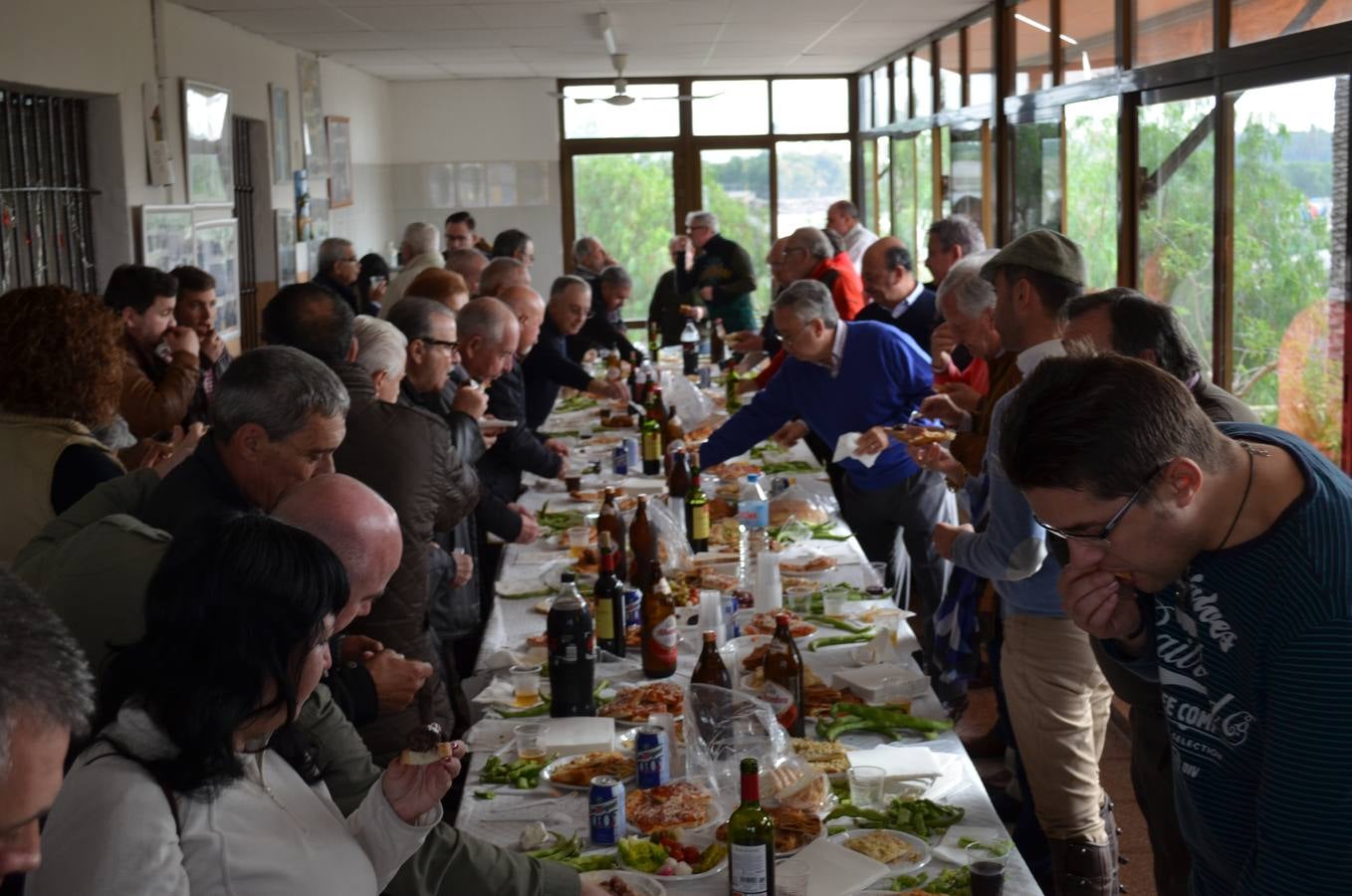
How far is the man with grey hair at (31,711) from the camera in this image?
0.96m

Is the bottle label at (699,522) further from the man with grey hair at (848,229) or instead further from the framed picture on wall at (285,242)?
the framed picture on wall at (285,242)

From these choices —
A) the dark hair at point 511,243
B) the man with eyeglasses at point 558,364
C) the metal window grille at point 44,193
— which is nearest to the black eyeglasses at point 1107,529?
the man with eyeglasses at point 558,364

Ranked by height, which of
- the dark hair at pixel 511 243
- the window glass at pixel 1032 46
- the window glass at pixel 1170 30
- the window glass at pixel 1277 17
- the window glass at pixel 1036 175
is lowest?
the dark hair at pixel 511 243

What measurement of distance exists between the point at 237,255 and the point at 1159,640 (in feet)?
29.9

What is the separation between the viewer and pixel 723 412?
7.59 metres

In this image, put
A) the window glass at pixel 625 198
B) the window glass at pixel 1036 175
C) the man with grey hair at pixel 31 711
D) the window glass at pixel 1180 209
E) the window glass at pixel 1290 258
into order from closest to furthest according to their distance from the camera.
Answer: the man with grey hair at pixel 31 711 < the window glass at pixel 1290 258 < the window glass at pixel 1180 209 < the window glass at pixel 1036 175 < the window glass at pixel 625 198

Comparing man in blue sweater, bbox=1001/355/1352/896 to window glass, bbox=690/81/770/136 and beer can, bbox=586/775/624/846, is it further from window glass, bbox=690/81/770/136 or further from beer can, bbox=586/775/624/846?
window glass, bbox=690/81/770/136

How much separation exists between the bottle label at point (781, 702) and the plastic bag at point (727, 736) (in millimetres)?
136

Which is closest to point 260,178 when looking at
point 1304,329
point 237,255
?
point 237,255

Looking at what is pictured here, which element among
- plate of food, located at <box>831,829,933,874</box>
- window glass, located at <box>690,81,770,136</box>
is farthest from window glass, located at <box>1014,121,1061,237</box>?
window glass, located at <box>690,81,770,136</box>

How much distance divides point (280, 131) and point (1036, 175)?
228 inches

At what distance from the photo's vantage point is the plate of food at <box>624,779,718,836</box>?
8.13 ft

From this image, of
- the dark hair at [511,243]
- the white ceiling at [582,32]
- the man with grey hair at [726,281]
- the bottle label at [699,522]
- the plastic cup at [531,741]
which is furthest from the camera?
the man with grey hair at [726,281]

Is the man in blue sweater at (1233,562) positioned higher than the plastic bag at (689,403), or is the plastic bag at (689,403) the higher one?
the man in blue sweater at (1233,562)
